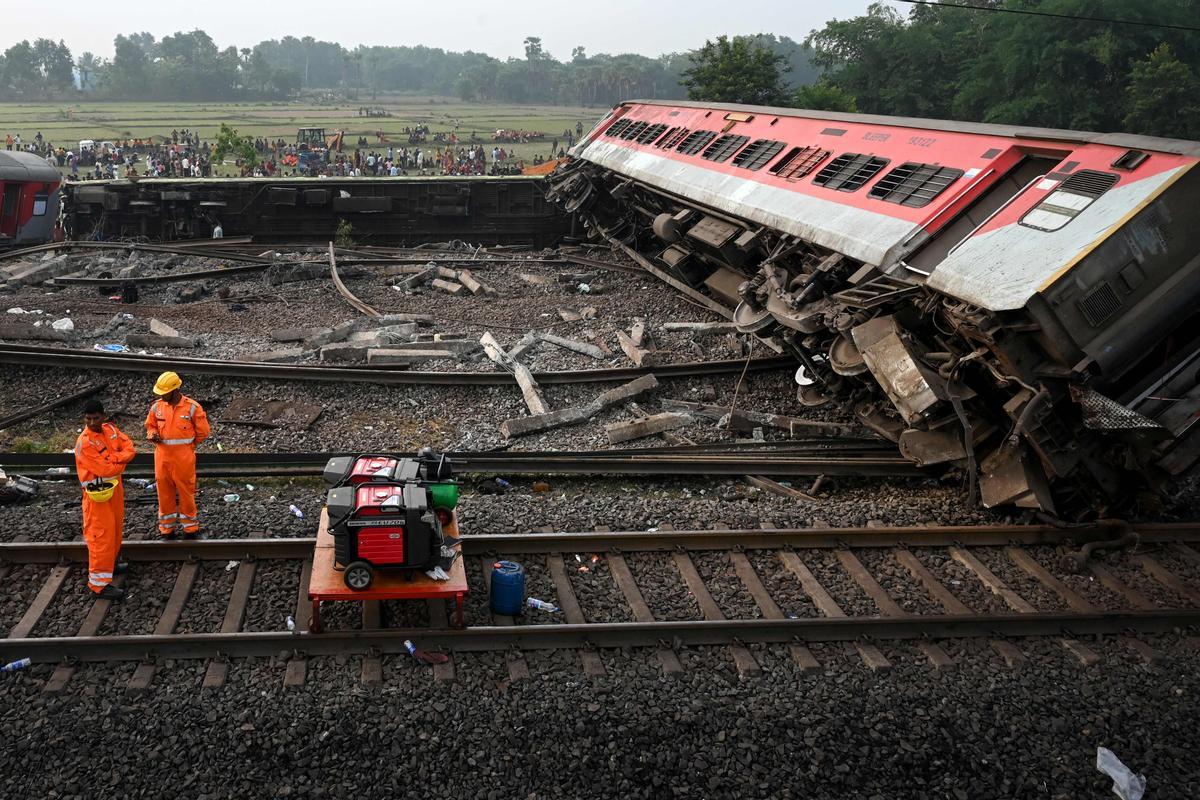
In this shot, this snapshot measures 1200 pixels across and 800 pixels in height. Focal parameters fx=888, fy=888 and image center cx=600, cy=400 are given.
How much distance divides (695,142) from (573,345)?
18.0 ft

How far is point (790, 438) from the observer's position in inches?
385

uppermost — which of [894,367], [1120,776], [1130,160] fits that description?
[1130,160]

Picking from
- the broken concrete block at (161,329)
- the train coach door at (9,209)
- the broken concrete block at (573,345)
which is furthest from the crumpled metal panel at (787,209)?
the train coach door at (9,209)

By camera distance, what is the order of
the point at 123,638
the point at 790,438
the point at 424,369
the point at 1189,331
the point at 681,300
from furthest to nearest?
the point at 681,300 → the point at 424,369 → the point at 790,438 → the point at 1189,331 → the point at 123,638

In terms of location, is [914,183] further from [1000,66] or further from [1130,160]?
[1000,66]

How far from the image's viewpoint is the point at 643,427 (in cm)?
959

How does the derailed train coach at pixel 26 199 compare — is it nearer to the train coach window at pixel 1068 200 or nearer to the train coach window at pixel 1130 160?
the train coach window at pixel 1068 200

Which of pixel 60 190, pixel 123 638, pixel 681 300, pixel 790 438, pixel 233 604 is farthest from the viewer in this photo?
pixel 60 190

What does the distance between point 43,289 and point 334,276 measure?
4.89m

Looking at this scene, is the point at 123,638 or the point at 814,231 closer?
the point at 123,638

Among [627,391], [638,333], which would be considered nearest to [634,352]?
[638,333]

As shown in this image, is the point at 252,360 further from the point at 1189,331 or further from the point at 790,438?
the point at 1189,331

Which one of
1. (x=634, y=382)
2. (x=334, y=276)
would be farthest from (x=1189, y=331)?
(x=334, y=276)

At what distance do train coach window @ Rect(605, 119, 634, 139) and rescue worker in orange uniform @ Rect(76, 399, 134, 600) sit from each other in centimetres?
1542
